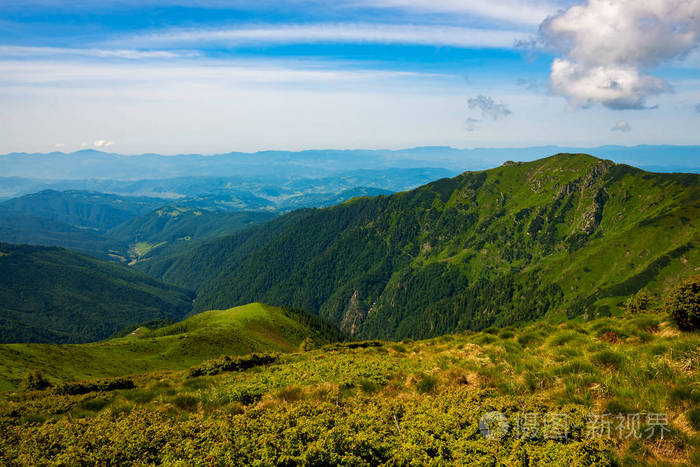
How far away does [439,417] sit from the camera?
1047 cm

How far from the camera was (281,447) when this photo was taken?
9.67 meters

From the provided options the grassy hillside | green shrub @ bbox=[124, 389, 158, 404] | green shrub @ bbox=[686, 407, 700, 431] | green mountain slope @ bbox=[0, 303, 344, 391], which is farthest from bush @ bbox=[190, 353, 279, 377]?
green mountain slope @ bbox=[0, 303, 344, 391]

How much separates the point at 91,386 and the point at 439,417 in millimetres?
27070

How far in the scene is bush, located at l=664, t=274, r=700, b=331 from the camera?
15.2m

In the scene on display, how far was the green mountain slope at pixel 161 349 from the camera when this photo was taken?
6744cm

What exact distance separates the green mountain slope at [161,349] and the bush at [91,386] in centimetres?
4291

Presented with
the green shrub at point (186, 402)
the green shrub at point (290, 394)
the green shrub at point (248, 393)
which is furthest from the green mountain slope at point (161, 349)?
the green shrub at point (290, 394)

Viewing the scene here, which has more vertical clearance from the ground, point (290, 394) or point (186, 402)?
point (290, 394)

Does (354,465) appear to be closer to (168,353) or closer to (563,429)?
(563,429)

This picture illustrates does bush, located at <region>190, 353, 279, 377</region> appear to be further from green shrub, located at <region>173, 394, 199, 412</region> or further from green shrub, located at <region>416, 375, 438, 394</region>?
green shrub, located at <region>416, 375, 438, 394</region>

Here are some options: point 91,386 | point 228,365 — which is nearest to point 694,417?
point 228,365

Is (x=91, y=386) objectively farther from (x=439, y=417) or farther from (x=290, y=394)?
(x=439, y=417)

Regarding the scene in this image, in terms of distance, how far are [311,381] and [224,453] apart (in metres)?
8.58

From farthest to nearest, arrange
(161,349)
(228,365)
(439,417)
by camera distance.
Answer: (161,349), (228,365), (439,417)
